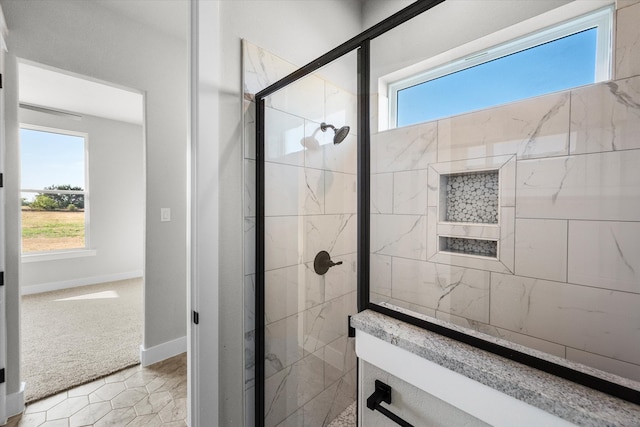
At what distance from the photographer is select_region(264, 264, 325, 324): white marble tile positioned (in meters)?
1.41

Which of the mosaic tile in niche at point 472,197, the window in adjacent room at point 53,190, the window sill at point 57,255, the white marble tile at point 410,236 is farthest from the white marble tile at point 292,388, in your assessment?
the window in adjacent room at point 53,190

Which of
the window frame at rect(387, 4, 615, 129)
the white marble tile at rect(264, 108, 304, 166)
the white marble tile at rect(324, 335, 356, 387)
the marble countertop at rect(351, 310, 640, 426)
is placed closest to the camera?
the marble countertop at rect(351, 310, 640, 426)

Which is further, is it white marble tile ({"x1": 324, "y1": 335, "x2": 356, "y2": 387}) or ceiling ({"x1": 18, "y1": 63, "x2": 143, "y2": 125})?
ceiling ({"x1": 18, "y1": 63, "x2": 143, "y2": 125})

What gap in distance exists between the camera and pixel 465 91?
62.5 inches

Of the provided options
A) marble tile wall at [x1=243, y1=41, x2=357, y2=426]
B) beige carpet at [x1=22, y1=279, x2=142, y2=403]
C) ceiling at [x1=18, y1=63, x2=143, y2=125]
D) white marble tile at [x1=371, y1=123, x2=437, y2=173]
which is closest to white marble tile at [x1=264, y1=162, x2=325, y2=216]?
marble tile wall at [x1=243, y1=41, x2=357, y2=426]

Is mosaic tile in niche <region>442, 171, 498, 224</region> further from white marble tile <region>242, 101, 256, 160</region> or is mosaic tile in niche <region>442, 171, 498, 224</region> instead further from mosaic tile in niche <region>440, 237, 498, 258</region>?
white marble tile <region>242, 101, 256, 160</region>

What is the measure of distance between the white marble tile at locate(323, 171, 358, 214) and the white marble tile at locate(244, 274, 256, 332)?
0.56 m

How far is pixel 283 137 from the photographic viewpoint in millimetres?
1420

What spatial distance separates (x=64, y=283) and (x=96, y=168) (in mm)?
1839

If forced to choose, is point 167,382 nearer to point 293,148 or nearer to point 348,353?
point 348,353

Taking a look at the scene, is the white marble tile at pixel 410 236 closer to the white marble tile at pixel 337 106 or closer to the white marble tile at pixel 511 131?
the white marble tile at pixel 511 131

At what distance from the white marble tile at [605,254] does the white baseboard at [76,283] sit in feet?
19.1

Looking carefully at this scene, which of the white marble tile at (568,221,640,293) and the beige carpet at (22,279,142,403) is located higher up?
the white marble tile at (568,221,640,293)

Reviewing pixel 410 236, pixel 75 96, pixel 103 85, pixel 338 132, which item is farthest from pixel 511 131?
pixel 75 96
